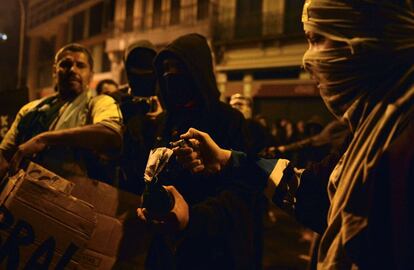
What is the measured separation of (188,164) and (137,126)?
1.27m

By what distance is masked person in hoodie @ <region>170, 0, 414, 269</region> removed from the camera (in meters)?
0.99

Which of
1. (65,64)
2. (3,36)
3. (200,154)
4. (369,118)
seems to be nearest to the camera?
(369,118)

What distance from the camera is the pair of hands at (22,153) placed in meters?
2.22

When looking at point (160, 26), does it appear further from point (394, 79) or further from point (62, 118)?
point (394, 79)

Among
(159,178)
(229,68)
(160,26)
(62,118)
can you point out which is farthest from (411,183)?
(160,26)

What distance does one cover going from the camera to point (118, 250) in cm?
192

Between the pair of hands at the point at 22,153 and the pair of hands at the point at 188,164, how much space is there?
3.40ft

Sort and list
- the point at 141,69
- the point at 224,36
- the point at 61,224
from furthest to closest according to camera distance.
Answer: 1. the point at 224,36
2. the point at 141,69
3. the point at 61,224

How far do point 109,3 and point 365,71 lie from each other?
22.9 meters

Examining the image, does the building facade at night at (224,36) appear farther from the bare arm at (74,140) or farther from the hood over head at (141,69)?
the bare arm at (74,140)

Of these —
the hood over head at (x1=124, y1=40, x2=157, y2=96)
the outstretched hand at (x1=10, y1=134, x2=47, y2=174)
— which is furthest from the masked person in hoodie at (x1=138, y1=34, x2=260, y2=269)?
the hood over head at (x1=124, y1=40, x2=157, y2=96)

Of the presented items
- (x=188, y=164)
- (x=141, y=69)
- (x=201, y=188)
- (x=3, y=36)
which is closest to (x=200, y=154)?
(x=188, y=164)

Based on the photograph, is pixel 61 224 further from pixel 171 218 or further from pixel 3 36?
pixel 3 36

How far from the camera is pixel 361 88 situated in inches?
45.0
